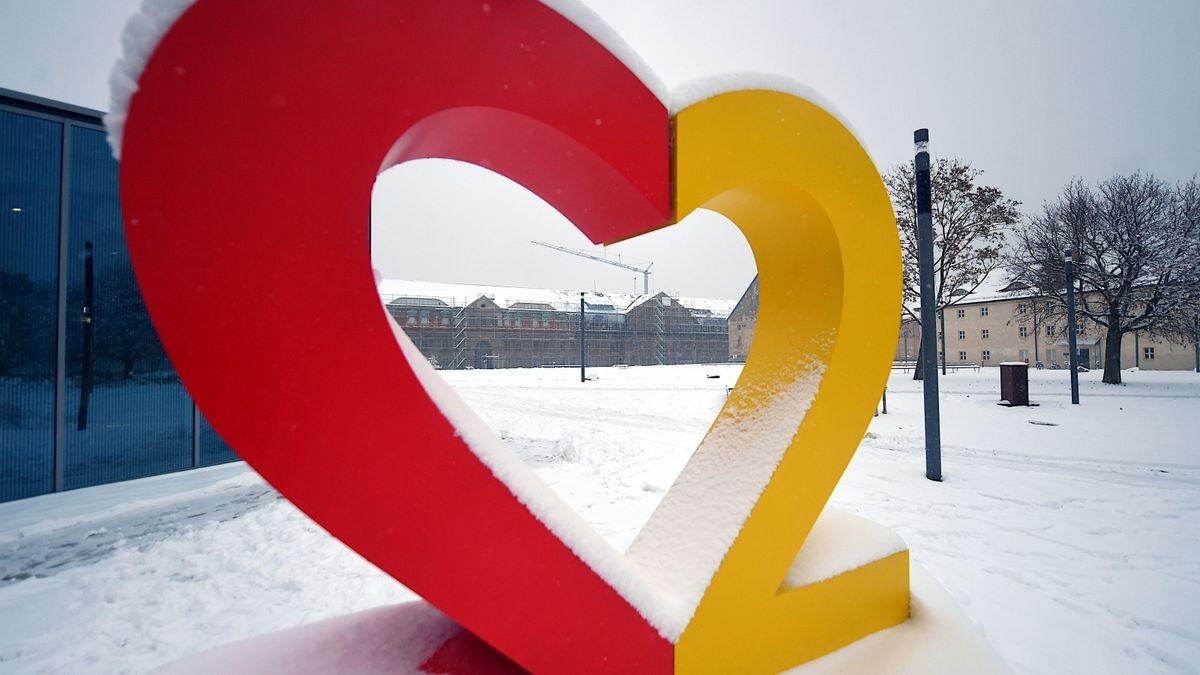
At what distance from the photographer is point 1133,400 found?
14438 mm

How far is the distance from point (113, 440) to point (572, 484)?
21.0 feet

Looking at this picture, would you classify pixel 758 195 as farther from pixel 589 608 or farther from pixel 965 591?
pixel 965 591

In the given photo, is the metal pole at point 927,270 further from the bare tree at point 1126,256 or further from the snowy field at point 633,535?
the bare tree at point 1126,256

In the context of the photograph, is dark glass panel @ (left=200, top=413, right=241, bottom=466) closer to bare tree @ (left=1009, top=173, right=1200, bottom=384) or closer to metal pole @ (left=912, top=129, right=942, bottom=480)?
metal pole @ (left=912, top=129, right=942, bottom=480)

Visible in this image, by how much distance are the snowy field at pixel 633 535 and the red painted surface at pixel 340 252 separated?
8.08ft

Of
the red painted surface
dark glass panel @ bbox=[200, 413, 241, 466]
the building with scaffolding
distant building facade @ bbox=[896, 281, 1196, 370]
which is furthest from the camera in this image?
the building with scaffolding

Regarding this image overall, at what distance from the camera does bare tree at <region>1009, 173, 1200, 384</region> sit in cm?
1869

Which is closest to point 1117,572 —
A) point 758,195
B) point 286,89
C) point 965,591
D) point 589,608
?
point 965,591

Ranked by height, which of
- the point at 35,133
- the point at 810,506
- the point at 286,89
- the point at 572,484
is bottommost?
the point at 572,484

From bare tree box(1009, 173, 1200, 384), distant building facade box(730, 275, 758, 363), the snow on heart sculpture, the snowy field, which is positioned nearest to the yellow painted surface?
the snow on heart sculpture

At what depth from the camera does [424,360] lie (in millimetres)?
1819

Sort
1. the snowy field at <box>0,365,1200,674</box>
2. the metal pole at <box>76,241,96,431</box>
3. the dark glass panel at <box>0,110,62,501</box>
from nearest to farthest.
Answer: the snowy field at <box>0,365,1200,674</box>, the dark glass panel at <box>0,110,62,501</box>, the metal pole at <box>76,241,96,431</box>

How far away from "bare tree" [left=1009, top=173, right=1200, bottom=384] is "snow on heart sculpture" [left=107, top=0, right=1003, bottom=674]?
2279cm

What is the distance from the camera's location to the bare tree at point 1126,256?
1869 cm
